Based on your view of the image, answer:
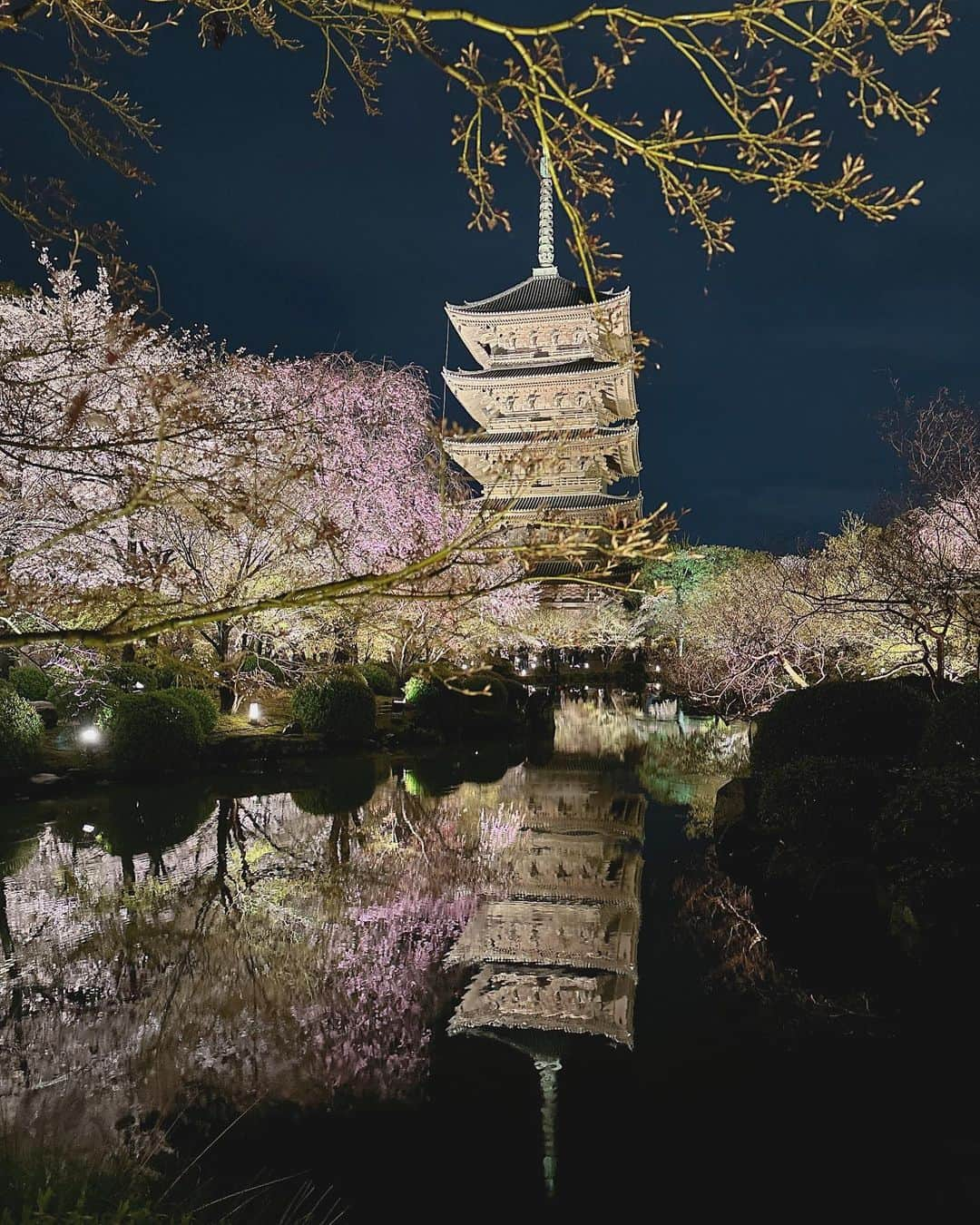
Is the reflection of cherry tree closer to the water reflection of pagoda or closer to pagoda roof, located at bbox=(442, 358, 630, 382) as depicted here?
the water reflection of pagoda

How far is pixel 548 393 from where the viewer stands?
1299 inches

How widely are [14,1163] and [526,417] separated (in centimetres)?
3221

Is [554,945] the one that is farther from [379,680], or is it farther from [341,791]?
[379,680]

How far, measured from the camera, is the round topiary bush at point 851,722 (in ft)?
28.2

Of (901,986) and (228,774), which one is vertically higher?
(228,774)

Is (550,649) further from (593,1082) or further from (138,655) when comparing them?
(593,1082)

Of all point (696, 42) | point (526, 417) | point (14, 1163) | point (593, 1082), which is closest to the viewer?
point (696, 42)

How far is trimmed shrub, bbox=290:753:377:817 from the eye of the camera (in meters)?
12.2

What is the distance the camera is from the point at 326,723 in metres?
16.9

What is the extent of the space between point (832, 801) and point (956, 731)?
1268 mm

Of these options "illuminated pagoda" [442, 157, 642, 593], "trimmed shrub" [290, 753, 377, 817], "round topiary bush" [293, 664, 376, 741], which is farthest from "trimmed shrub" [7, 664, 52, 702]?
"illuminated pagoda" [442, 157, 642, 593]

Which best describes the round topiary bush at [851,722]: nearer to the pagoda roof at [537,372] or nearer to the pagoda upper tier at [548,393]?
the pagoda upper tier at [548,393]

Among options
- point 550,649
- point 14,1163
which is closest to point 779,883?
point 14,1163

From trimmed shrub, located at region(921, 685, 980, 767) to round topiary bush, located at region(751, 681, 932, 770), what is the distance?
1.08m
